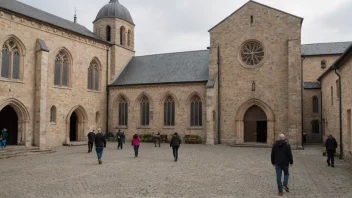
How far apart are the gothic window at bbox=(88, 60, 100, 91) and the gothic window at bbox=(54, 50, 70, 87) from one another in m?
3.07

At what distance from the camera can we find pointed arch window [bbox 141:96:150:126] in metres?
29.1

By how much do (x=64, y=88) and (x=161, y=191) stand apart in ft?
59.4

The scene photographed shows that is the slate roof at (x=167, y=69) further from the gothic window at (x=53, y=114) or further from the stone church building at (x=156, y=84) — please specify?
the gothic window at (x=53, y=114)

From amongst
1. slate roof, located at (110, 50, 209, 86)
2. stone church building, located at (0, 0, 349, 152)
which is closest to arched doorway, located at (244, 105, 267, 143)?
stone church building, located at (0, 0, 349, 152)

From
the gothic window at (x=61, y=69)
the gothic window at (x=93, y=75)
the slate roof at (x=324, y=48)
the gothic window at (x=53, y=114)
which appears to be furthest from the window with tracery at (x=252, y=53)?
the gothic window at (x=53, y=114)

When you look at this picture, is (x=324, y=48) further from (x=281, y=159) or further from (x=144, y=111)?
(x=281, y=159)

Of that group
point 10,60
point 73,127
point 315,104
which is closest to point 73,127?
point 73,127

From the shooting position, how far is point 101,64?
29.2 metres

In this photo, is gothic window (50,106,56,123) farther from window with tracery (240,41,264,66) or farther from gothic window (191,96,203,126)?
window with tracery (240,41,264,66)

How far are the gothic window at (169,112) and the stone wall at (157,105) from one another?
0.31 meters

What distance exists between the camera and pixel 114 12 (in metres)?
32.9

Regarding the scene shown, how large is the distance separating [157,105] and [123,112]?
411 centimetres

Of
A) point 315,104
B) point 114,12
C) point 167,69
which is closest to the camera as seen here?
point 167,69

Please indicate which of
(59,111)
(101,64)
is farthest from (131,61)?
(59,111)
